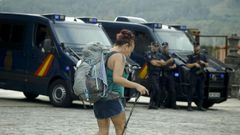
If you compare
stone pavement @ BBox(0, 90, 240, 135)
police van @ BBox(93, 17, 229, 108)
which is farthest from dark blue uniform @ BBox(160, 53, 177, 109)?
stone pavement @ BBox(0, 90, 240, 135)

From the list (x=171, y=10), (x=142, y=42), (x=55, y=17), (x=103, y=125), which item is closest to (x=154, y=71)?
(x=142, y=42)

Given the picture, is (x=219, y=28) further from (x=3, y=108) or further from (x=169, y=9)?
(x=3, y=108)

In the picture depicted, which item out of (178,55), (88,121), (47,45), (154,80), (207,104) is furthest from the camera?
(207,104)

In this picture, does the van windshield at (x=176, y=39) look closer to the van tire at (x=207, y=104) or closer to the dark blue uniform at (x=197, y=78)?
the dark blue uniform at (x=197, y=78)

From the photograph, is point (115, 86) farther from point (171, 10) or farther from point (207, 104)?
point (171, 10)

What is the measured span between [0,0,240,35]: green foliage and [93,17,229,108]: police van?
55089 mm

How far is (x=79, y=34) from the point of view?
1984 cm

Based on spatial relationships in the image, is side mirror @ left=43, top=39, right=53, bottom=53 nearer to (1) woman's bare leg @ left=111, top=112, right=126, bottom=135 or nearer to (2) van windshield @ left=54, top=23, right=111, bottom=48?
(2) van windshield @ left=54, top=23, right=111, bottom=48


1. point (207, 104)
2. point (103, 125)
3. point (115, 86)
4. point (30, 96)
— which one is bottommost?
point (207, 104)

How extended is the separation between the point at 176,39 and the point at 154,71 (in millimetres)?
2442

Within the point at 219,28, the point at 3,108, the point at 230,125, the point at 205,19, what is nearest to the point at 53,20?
the point at 3,108

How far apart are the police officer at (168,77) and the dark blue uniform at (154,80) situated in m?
0.20

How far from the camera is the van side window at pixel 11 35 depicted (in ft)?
66.5

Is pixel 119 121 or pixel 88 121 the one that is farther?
pixel 88 121
